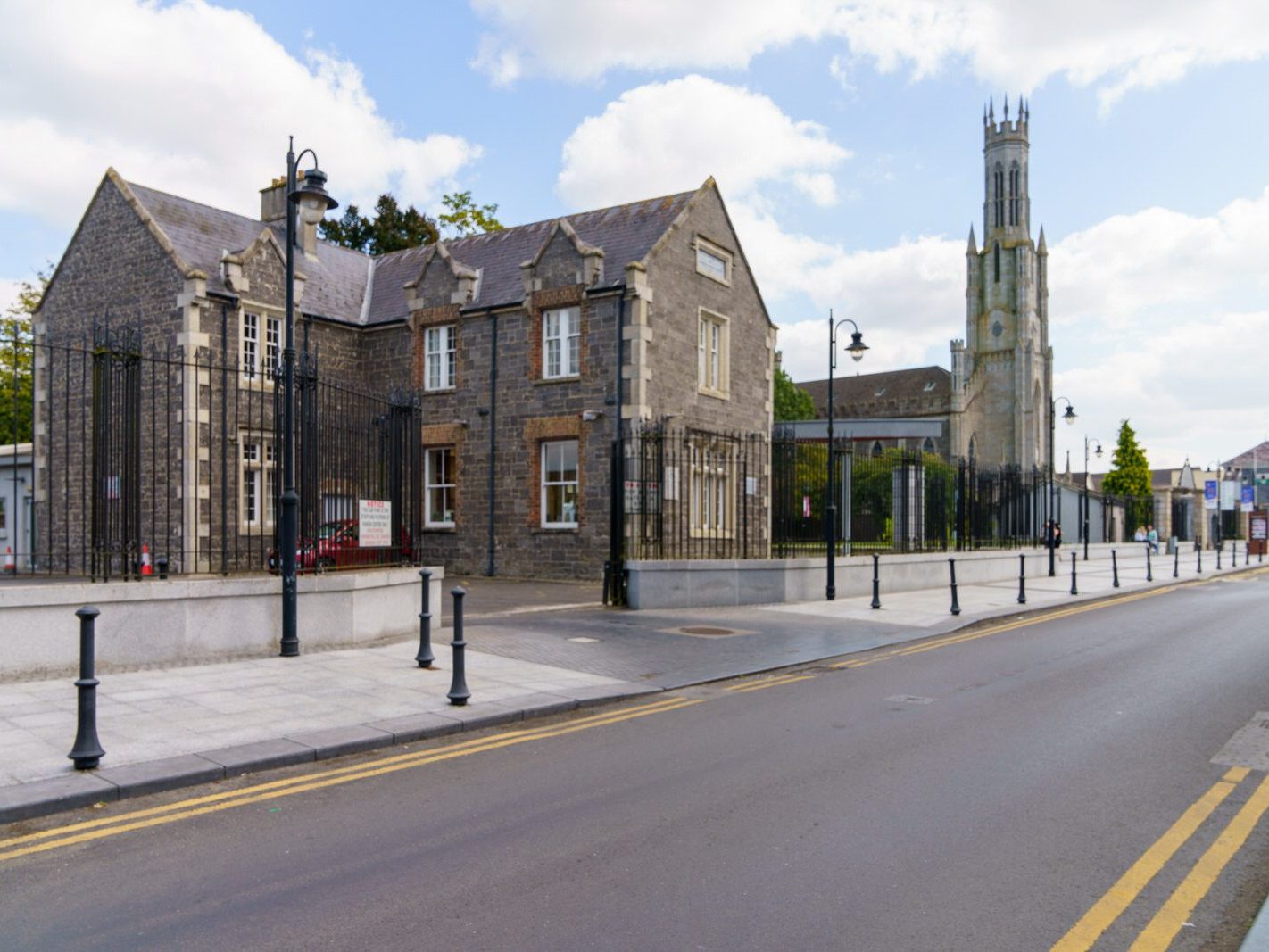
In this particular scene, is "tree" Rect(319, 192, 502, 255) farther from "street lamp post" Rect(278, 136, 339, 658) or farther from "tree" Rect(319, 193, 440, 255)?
"street lamp post" Rect(278, 136, 339, 658)

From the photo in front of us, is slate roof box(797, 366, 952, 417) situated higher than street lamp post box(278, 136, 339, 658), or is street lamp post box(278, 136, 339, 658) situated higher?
slate roof box(797, 366, 952, 417)

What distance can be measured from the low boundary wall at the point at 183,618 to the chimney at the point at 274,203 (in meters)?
20.3

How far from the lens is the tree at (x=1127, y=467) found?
7912cm

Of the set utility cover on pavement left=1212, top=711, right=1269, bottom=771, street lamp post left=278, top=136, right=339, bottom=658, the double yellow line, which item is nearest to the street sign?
street lamp post left=278, top=136, right=339, bottom=658

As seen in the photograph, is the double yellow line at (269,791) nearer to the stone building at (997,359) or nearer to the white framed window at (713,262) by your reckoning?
the white framed window at (713,262)

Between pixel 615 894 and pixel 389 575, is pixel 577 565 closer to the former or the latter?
pixel 389 575

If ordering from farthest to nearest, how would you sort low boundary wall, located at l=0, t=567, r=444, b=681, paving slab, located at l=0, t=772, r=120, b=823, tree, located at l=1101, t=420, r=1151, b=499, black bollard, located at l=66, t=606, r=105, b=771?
tree, located at l=1101, t=420, r=1151, b=499, low boundary wall, located at l=0, t=567, r=444, b=681, black bollard, located at l=66, t=606, r=105, b=771, paving slab, located at l=0, t=772, r=120, b=823

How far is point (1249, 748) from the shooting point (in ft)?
25.0

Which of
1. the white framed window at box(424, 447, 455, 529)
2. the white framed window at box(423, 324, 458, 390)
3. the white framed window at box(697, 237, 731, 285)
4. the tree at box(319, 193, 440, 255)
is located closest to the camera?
the white framed window at box(697, 237, 731, 285)

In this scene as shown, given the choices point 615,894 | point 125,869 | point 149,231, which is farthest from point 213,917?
point 149,231

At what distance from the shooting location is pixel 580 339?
24906 millimetres

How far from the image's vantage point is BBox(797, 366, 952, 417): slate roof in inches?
3780

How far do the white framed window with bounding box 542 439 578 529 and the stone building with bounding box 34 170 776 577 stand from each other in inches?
1.9

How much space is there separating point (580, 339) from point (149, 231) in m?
11.3
